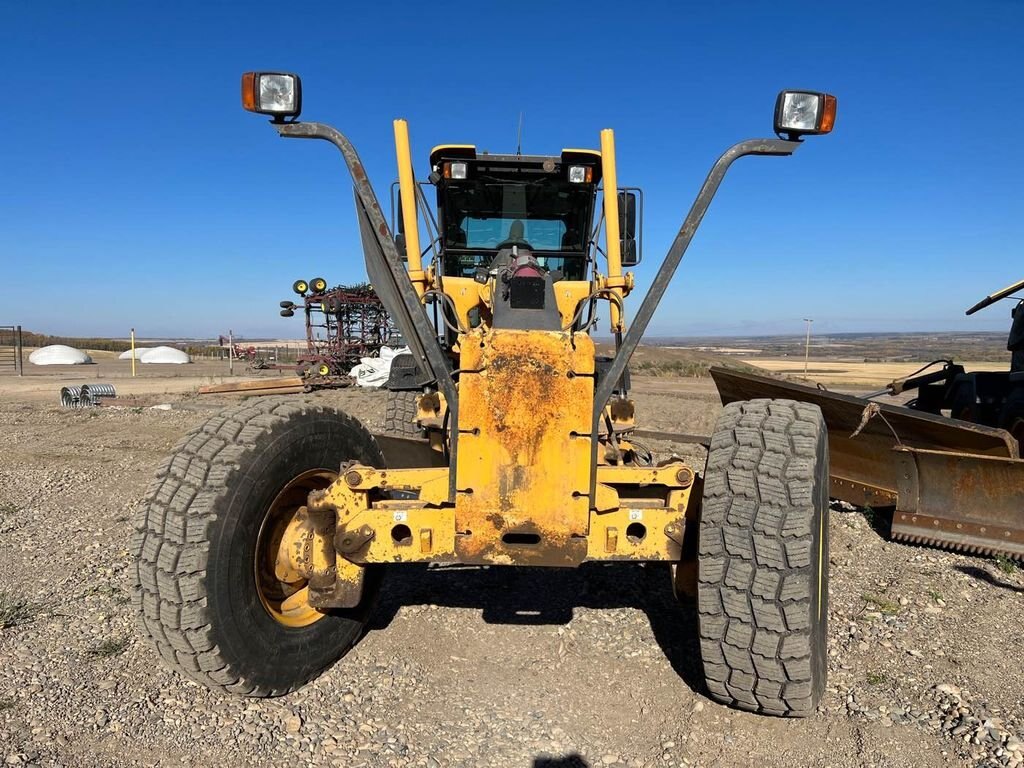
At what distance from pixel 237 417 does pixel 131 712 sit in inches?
50.1

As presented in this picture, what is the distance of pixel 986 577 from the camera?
4676 millimetres

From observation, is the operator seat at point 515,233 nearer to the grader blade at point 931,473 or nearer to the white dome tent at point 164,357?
the grader blade at point 931,473

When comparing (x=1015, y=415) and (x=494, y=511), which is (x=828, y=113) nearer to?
(x=494, y=511)

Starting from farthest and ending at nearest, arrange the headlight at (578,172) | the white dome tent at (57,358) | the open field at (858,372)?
the white dome tent at (57,358)
the open field at (858,372)
the headlight at (578,172)

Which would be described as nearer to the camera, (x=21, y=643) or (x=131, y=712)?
(x=131, y=712)

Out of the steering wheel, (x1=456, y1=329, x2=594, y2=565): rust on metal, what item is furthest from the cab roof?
(x1=456, y1=329, x2=594, y2=565): rust on metal

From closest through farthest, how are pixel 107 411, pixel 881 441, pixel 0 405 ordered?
pixel 881 441
pixel 107 411
pixel 0 405

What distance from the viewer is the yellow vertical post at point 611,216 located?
429 centimetres

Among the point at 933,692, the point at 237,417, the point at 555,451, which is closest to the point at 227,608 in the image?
the point at 237,417

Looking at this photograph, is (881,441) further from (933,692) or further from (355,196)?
(355,196)

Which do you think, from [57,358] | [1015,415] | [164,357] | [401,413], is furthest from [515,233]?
[164,357]

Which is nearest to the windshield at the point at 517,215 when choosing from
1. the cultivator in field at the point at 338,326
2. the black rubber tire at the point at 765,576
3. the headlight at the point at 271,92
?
the headlight at the point at 271,92

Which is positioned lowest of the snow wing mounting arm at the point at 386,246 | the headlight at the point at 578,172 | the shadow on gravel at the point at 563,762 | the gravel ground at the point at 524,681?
the shadow on gravel at the point at 563,762

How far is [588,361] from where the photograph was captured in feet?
Result: 9.25
